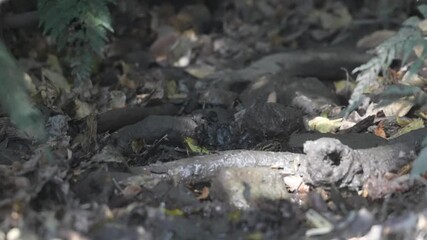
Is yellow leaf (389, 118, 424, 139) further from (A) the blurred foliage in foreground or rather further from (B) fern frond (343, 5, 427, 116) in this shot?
(A) the blurred foliage in foreground

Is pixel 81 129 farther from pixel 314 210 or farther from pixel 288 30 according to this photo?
pixel 288 30

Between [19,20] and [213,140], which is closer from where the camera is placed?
[213,140]

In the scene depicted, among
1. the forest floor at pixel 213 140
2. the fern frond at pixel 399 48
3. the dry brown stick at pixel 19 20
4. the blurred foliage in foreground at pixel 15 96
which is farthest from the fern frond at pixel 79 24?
the fern frond at pixel 399 48

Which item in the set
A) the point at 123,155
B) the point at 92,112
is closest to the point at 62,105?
the point at 92,112

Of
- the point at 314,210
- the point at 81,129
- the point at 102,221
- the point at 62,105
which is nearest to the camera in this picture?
Answer: the point at 102,221

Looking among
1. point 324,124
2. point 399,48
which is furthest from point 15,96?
point 324,124

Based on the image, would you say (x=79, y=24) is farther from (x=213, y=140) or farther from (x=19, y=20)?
(x=213, y=140)
